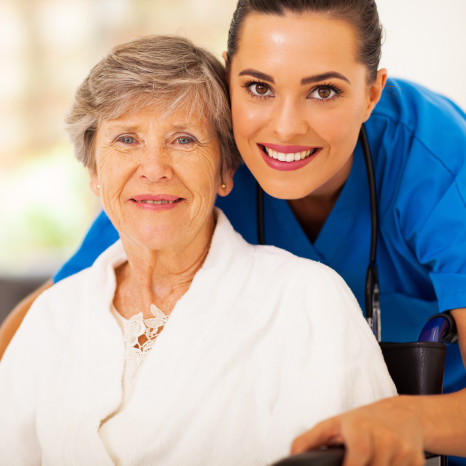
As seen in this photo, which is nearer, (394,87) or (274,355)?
(274,355)

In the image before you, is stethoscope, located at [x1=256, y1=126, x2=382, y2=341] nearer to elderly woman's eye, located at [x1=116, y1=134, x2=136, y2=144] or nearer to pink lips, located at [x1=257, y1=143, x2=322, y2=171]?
pink lips, located at [x1=257, y1=143, x2=322, y2=171]

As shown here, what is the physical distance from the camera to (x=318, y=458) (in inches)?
36.5

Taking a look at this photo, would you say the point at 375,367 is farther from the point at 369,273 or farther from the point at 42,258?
the point at 42,258

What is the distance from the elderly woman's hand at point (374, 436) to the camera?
3.24 feet

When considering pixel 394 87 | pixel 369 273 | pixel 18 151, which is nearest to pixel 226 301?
pixel 369 273

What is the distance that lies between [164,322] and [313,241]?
0.56 meters

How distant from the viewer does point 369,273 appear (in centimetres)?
167

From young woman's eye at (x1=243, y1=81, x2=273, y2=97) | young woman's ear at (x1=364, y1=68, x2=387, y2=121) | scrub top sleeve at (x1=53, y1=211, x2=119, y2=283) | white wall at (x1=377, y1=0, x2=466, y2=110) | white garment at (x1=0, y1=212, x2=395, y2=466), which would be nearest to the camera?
white garment at (x1=0, y1=212, x2=395, y2=466)

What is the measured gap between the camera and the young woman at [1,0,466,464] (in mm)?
1426

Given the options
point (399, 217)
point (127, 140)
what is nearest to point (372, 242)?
point (399, 217)

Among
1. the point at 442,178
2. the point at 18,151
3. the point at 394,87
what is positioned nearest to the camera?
the point at 442,178

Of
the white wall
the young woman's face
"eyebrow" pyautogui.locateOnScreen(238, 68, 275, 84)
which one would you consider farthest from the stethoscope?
the white wall

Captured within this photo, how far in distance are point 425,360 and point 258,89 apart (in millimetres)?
695

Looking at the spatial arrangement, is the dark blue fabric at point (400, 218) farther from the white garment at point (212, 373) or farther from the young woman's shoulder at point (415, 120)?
the white garment at point (212, 373)
